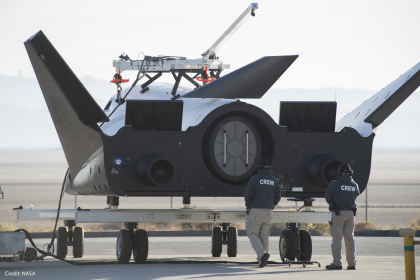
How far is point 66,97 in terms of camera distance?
13.5 metres

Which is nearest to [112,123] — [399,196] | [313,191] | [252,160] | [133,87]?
[133,87]

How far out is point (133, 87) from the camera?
57.8 ft

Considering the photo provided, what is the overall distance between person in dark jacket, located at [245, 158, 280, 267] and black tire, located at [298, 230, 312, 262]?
5.37 feet

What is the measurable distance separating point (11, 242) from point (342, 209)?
6.17 meters

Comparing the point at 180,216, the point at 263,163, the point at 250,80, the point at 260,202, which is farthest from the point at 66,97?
the point at 260,202

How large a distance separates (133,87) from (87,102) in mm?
4037

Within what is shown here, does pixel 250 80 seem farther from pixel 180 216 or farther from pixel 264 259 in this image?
pixel 264 259

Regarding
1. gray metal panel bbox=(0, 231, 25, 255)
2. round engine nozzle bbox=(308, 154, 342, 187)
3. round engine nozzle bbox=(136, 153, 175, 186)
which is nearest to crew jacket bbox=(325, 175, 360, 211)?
round engine nozzle bbox=(308, 154, 342, 187)

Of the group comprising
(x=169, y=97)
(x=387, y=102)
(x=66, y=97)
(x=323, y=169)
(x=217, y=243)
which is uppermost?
(x=169, y=97)

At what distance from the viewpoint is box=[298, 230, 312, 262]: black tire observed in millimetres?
14898

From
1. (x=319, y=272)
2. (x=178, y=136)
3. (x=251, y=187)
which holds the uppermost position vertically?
(x=178, y=136)

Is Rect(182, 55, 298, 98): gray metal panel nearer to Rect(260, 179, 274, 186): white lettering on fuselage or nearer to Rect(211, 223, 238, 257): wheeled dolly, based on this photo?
Rect(260, 179, 274, 186): white lettering on fuselage

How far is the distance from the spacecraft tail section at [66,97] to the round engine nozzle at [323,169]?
425 cm

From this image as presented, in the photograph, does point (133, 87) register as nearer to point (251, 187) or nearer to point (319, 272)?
point (251, 187)
